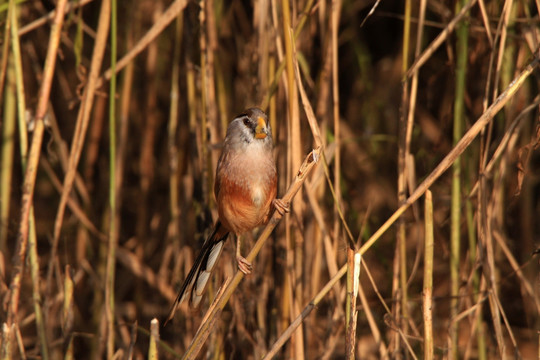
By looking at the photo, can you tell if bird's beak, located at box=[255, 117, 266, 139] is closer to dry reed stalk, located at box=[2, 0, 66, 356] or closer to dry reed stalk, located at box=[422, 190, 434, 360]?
dry reed stalk, located at box=[422, 190, 434, 360]

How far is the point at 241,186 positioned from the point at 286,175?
9.3 inches

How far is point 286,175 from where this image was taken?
2525mm

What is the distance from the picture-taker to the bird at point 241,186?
2.32 metres

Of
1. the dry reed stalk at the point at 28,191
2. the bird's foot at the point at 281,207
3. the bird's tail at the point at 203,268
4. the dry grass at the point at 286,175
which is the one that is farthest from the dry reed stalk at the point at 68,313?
the bird's foot at the point at 281,207

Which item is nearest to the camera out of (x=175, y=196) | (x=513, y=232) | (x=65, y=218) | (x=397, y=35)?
(x=175, y=196)

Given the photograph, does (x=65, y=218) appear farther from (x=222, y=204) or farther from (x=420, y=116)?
(x=420, y=116)

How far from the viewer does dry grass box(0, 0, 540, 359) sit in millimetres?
2240

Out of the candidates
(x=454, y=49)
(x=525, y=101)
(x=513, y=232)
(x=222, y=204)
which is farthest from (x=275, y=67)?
(x=513, y=232)

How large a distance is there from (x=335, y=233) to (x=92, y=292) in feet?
5.94

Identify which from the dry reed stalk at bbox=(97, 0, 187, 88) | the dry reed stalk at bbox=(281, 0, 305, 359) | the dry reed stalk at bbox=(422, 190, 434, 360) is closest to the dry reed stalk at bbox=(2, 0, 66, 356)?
the dry reed stalk at bbox=(97, 0, 187, 88)

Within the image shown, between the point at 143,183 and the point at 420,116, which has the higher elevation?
the point at 420,116

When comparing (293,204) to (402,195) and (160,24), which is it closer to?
(402,195)

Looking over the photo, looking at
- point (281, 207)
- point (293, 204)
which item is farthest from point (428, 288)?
point (293, 204)

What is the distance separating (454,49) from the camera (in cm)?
268
